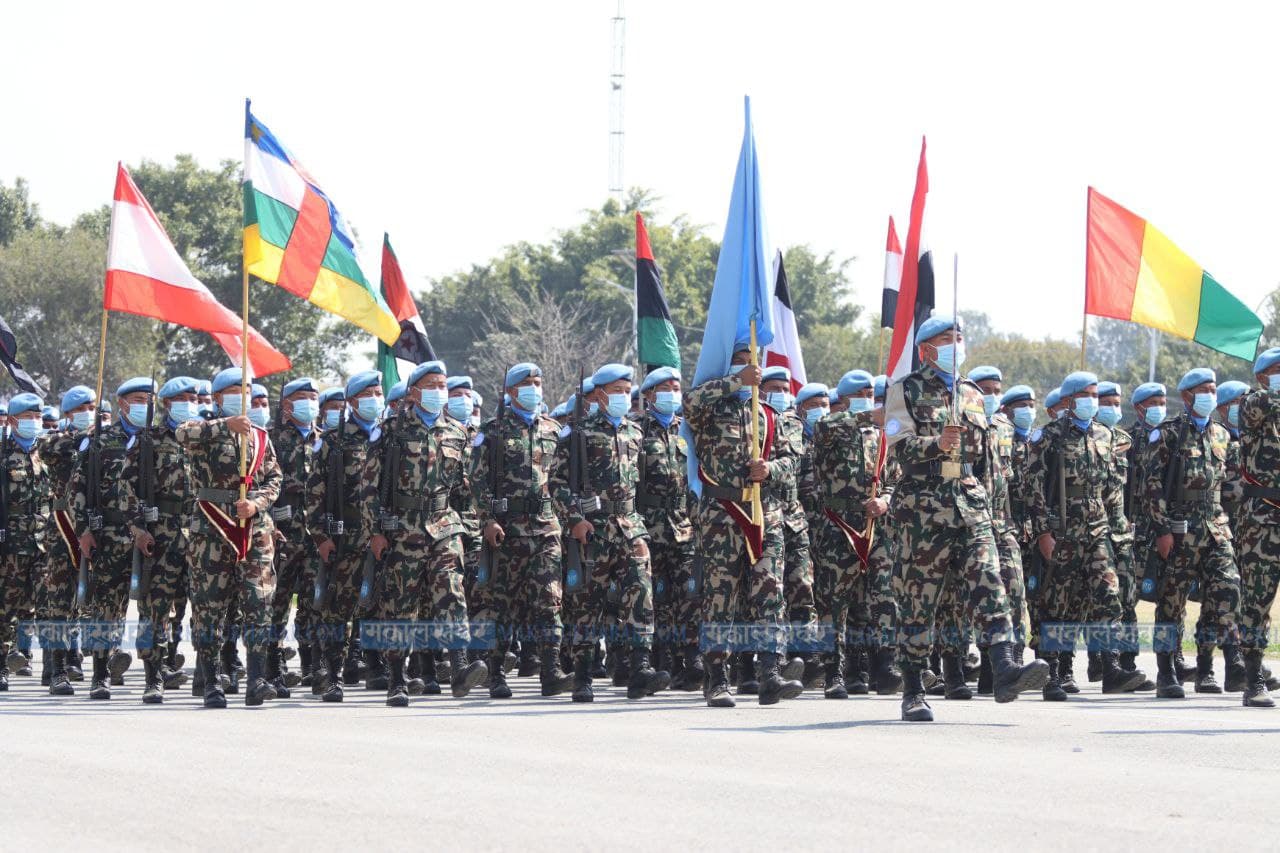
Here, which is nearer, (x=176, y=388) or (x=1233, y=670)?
(x=1233, y=670)

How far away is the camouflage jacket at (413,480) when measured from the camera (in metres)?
12.3

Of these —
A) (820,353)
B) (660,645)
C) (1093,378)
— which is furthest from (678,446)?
(820,353)

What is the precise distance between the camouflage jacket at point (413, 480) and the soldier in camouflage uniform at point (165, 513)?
45.5 inches

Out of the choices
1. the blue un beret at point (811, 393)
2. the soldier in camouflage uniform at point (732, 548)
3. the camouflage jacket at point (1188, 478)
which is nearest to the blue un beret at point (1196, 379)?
the camouflage jacket at point (1188, 478)

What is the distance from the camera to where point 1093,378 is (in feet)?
42.9

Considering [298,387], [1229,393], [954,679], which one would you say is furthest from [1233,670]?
[298,387]

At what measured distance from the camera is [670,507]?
13.3 metres

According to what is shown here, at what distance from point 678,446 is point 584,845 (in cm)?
692

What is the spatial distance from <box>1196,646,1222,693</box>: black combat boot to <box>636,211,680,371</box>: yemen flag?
13.5ft

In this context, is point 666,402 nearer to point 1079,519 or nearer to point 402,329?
point 1079,519

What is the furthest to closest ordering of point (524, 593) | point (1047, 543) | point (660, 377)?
point (660, 377), point (1047, 543), point (524, 593)

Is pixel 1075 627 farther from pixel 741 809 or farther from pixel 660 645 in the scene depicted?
pixel 741 809

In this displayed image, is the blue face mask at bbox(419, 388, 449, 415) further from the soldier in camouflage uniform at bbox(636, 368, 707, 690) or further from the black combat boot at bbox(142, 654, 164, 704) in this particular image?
the black combat boot at bbox(142, 654, 164, 704)

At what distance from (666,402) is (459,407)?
1.36 metres
